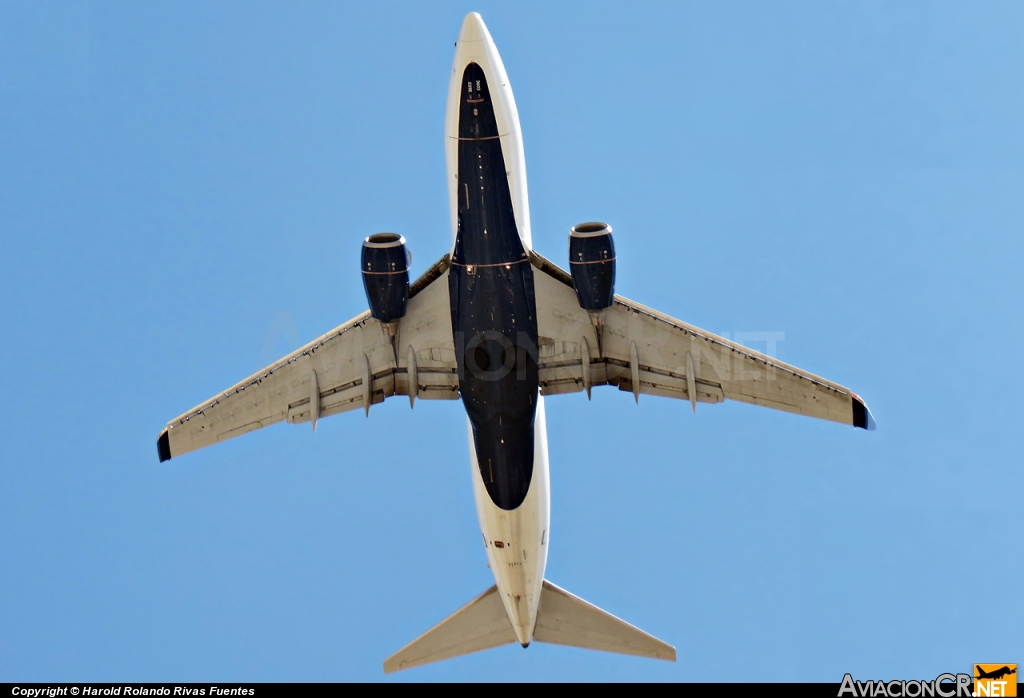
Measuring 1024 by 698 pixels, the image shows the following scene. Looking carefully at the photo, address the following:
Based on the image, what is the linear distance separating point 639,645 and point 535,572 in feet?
13.2

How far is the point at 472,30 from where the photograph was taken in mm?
30281

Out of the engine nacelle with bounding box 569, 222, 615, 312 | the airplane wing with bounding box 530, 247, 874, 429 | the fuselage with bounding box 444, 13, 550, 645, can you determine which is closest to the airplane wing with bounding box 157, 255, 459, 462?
the fuselage with bounding box 444, 13, 550, 645

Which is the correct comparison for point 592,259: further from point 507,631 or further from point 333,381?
point 507,631

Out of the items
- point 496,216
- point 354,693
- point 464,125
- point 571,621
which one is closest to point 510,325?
point 496,216

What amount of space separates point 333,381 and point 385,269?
541 cm

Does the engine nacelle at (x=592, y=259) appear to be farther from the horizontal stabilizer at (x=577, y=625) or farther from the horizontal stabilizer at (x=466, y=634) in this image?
the horizontal stabilizer at (x=466, y=634)

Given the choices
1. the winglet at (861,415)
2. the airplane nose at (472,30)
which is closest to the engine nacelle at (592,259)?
the airplane nose at (472,30)

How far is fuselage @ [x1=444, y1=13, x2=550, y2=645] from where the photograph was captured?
1201 inches

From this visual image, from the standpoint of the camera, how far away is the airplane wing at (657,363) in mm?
33281

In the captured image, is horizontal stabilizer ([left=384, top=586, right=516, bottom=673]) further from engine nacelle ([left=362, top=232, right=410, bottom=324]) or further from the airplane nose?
the airplane nose

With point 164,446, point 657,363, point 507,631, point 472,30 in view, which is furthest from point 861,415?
point 164,446

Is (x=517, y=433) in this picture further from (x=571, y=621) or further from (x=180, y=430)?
(x=180, y=430)

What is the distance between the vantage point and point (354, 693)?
36156 mm

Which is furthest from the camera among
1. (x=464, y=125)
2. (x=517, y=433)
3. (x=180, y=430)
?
(x=180, y=430)
